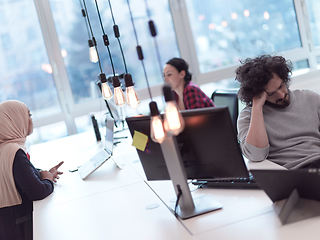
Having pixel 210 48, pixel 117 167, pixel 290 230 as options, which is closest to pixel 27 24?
pixel 210 48

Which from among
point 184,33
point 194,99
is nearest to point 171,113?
point 194,99

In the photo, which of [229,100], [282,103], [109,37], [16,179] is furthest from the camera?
[109,37]

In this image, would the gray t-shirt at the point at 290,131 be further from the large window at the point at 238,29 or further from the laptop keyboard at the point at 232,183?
the large window at the point at 238,29

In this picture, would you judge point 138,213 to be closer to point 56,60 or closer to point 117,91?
point 117,91

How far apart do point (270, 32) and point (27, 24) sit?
3173 millimetres

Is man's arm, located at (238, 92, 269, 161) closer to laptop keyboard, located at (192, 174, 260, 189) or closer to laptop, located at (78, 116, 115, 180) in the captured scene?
laptop keyboard, located at (192, 174, 260, 189)

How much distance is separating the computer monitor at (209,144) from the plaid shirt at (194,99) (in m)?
1.57

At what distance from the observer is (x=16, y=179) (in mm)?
1977

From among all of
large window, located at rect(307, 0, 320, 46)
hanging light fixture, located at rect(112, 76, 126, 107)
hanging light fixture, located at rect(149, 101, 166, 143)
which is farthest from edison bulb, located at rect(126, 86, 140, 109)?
large window, located at rect(307, 0, 320, 46)

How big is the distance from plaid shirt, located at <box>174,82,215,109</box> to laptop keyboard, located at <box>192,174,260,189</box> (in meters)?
1.41

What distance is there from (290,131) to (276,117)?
0.34ft

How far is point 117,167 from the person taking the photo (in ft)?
7.39

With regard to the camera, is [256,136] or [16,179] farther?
[16,179]

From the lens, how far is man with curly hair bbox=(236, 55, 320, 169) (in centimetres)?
172
